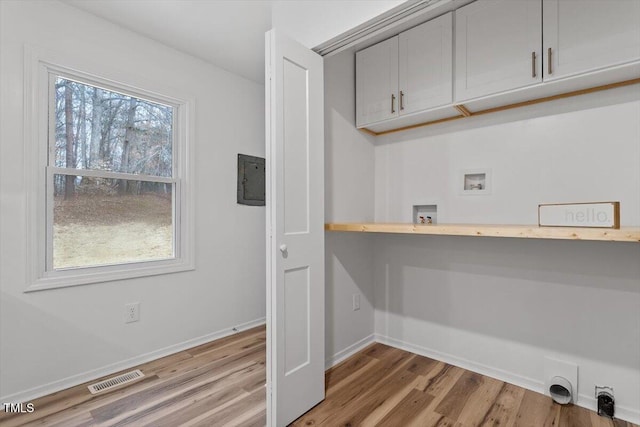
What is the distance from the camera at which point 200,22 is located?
2295 millimetres

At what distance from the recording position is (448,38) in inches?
77.9

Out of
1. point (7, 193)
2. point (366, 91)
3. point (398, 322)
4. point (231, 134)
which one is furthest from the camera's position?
point (231, 134)

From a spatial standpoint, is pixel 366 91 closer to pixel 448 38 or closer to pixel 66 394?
pixel 448 38

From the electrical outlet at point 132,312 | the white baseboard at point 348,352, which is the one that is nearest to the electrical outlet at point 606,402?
the white baseboard at point 348,352

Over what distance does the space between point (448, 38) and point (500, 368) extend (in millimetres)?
2152

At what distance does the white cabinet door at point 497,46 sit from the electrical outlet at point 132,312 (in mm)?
2679

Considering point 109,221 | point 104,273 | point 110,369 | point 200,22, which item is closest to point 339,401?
point 110,369

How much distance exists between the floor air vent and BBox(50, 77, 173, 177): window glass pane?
4.80 ft

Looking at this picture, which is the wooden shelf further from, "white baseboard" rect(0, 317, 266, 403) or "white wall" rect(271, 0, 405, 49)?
"white baseboard" rect(0, 317, 266, 403)

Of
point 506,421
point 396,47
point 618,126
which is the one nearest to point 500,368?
point 506,421

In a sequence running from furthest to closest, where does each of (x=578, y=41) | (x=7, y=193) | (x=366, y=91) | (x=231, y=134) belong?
(x=231, y=134)
(x=366, y=91)
(x=7, y=193)
(x=578, y=41)

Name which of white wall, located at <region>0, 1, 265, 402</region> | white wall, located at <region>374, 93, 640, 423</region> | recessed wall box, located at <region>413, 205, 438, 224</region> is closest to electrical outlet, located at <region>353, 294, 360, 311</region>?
white wall, located at <region>374, 93, 640, 423</region>

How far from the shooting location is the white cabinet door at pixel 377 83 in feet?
7.38

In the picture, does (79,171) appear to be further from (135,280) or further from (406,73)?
(406,73)
